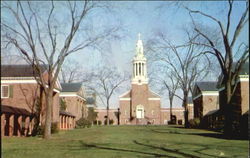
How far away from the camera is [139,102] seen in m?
77.0

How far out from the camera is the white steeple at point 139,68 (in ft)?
254

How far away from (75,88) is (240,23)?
42440 millimetres

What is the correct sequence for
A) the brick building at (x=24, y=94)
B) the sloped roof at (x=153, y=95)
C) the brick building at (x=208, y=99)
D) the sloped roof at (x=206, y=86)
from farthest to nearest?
the sloped roof at (x=153, y=95) < the sloped roof at (x=206, y=86) < the brick building at (x=208, y=99) < the brick building at (x=24, y=94)

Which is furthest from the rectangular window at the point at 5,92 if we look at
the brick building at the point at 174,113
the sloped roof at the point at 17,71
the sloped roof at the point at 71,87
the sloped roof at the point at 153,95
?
the brick building at the point at 174,113

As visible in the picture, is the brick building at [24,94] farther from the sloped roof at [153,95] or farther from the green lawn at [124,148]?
the sloped roof at [153,95]

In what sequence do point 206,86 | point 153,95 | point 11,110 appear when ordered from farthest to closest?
point 153,95
point 206,86
point 11,110

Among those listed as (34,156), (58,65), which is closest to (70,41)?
(58,65)

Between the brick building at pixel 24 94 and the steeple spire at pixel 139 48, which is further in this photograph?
the steeple spire at pixel 139 48

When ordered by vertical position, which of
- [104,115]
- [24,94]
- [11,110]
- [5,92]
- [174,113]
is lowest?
[104,115]

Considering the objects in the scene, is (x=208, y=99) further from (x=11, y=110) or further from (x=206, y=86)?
(x=11, y=110)

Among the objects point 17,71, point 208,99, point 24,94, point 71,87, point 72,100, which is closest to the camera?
point 24,94

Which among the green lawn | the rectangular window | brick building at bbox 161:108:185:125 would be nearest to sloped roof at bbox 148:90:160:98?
brick building at bbox 161:108:185:125

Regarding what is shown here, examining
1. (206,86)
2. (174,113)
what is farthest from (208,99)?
(174,113)

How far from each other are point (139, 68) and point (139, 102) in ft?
24.2
